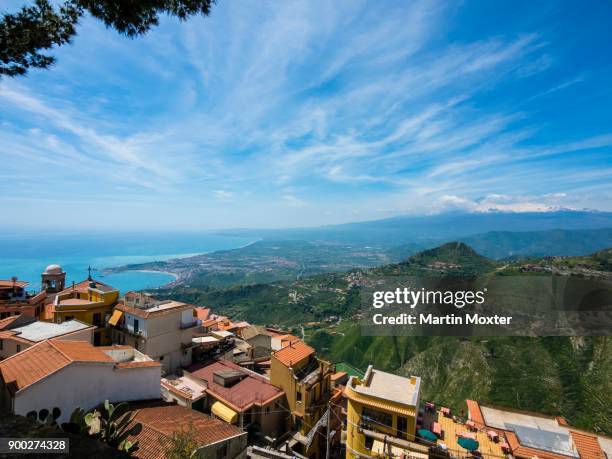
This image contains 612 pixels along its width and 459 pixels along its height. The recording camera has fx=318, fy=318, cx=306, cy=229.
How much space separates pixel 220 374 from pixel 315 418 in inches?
219

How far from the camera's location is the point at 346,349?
72875 millimetres

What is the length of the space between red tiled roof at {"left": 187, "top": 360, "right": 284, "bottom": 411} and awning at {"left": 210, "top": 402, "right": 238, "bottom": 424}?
7.9 inches

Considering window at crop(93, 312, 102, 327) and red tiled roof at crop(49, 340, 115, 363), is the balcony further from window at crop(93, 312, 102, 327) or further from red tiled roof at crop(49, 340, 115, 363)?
red tiled roof at crop(49, 340, 115, 363)

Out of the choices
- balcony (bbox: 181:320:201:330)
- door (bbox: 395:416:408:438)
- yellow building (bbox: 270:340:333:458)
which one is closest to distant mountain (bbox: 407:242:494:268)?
yellow building (bbox: 270:340:333:458)

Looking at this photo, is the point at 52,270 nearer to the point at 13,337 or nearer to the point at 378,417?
the point at 13,337

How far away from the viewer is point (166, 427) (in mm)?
11438

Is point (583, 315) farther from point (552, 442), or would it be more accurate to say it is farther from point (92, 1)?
point (92, 1)

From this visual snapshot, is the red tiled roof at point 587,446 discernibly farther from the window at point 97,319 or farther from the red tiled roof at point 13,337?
the window at point 97,319

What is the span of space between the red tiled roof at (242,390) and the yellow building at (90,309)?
6323mm

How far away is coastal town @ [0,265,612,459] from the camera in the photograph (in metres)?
11.4

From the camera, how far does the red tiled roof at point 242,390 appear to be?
50.7 feet

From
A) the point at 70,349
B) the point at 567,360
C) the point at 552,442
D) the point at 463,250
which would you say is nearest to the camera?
the point at 70,349

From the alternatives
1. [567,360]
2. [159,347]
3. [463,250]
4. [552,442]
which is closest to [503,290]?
[567,360]

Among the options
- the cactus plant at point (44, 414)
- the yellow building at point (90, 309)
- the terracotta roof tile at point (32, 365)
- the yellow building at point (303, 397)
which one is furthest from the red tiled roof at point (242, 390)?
the terracotta roof tile at point (32, 365)
